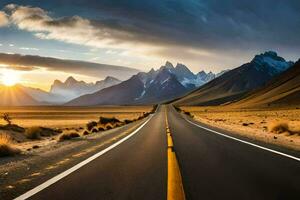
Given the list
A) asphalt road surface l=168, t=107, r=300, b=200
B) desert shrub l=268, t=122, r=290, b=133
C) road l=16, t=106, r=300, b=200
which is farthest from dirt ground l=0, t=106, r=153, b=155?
desert shrub l=268, t=122, r=290, b=133

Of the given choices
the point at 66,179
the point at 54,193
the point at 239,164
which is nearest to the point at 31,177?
the point at 66,179

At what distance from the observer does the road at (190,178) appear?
671 centimetres

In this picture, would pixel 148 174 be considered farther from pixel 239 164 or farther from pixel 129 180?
pixel 239 164

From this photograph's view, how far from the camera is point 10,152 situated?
44.7ft

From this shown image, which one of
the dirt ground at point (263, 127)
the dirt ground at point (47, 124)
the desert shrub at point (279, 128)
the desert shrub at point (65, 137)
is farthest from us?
the desert shrub at point (279, 128)

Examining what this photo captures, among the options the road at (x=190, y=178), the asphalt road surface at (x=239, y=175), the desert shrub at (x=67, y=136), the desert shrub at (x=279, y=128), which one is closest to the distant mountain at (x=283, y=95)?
the desert shrub at (x=279, y=128)

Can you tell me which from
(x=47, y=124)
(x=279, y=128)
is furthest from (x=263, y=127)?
(x=47, y=124)

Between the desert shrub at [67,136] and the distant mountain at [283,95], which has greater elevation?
the distant mountain at [283,95]

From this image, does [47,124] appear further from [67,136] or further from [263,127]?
[67,136]

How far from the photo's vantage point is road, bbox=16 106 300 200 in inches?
264

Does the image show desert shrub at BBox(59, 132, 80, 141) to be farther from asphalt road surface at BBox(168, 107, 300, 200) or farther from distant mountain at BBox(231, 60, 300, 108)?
distant mountain at BBox(231, 60, 300, 108)

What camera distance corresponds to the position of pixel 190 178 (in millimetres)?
8219

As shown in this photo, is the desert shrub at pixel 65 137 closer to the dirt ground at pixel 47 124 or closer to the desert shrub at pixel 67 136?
the desert shrub at pixel 67 136

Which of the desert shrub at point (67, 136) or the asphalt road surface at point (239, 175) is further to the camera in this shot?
the desert shrub at point (67, 136)
